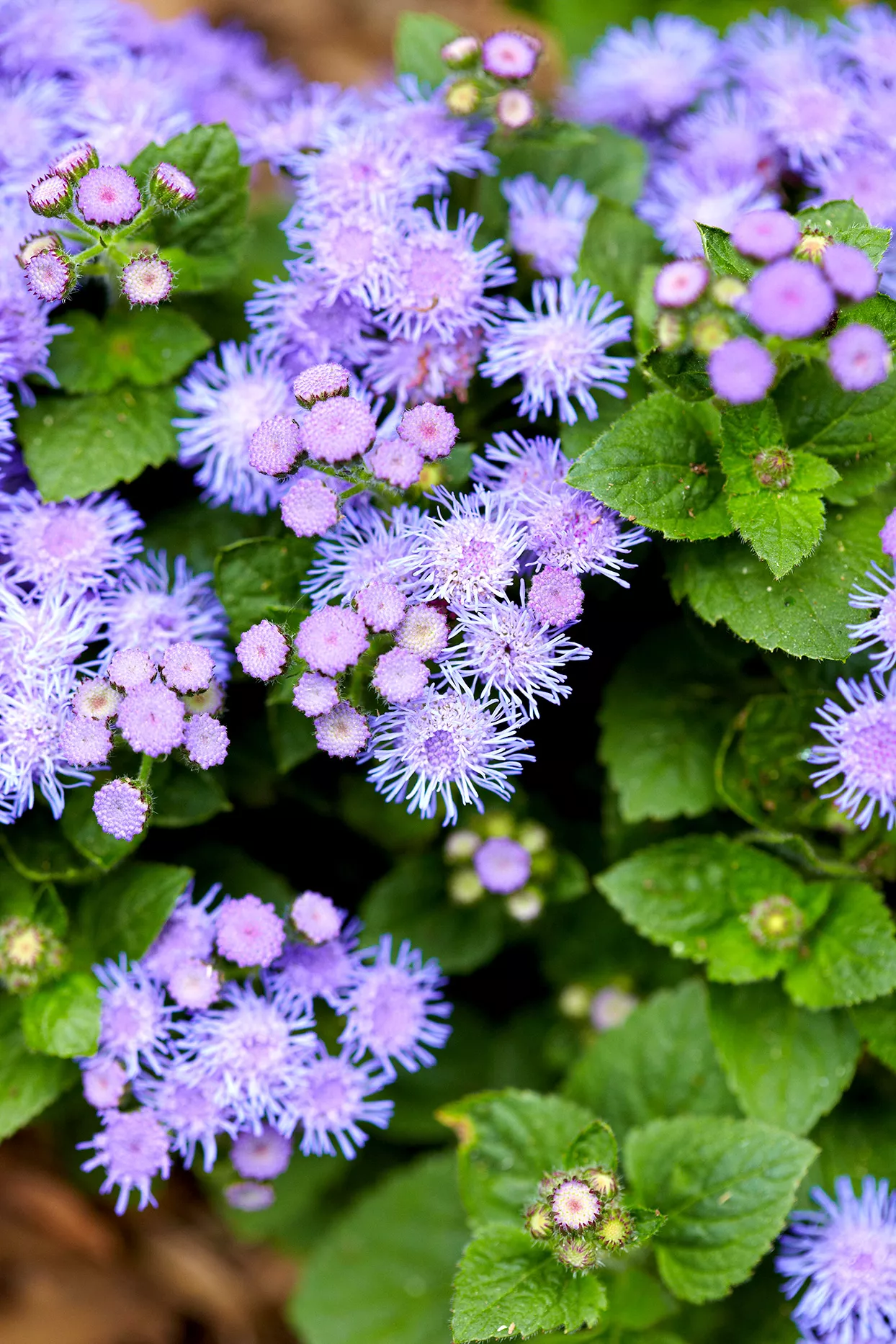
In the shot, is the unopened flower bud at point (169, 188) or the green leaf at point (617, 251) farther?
the green leaf at point (617, 251)

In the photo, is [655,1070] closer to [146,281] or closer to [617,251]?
[617,251]

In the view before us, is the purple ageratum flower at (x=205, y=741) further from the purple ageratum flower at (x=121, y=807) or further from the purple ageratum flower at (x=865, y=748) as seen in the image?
the purple ageratum flower at (x=865, y=748)

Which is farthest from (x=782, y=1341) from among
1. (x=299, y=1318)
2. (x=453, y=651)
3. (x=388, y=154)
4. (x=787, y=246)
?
(x=388, y=154)

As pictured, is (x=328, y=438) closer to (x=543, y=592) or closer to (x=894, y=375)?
(x=543, y=592)

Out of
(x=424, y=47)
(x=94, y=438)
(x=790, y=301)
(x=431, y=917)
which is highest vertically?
(x=790, y=301)

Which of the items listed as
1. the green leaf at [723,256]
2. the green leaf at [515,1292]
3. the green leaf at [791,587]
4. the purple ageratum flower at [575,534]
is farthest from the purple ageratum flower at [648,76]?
the green leaf at [515,1292]

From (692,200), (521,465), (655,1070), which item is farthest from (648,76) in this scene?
(655,1070)
